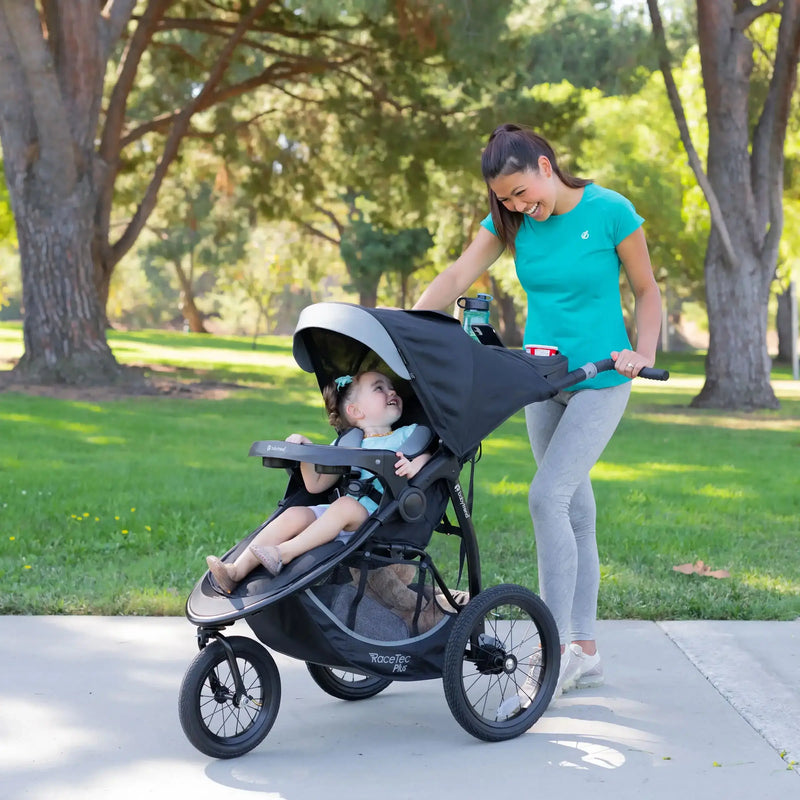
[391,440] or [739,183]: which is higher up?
[739,183]

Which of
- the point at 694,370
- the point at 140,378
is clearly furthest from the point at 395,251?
the point at 140,378

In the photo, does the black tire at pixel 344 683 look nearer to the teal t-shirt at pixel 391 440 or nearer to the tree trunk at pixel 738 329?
the teal t-shirt at pixel 391 440

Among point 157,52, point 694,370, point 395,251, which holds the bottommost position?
point 694,370

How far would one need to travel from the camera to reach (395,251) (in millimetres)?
41250

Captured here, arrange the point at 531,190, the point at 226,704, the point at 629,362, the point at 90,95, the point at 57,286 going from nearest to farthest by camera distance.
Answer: the point at 226,704
the point at 629,362
the point at 531,190
the point at 90,95
the point at 57,286

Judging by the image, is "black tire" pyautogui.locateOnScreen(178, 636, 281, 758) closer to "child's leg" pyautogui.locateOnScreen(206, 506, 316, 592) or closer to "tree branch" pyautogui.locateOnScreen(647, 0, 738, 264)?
"child's leg" pyautogui.locateOnScreen(206, 506, 316, 592)

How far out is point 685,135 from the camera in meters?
15.8

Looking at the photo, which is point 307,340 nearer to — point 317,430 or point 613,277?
point 613,277

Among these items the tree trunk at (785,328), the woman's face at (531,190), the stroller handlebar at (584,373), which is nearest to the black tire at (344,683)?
the stroller handlebar at (584,373)

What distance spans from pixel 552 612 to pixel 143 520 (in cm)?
372

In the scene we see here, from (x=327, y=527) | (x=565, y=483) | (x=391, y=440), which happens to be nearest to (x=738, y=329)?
(x=565, y=483)

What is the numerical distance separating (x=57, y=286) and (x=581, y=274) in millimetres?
12629

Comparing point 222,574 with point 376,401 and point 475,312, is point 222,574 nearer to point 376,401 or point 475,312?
point 376,401

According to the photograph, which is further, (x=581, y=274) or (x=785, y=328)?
(x=785, y=328)
